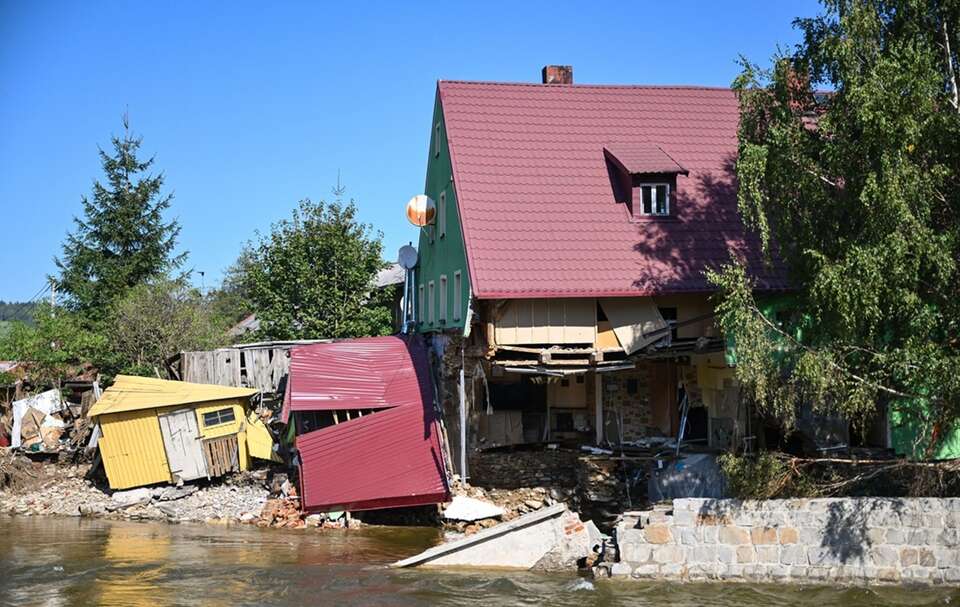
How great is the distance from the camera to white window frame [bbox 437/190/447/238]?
86.4 ft

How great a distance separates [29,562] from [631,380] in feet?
44.9

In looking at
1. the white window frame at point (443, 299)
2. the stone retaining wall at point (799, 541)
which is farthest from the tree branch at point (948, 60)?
the white window frame at point (443, 299)

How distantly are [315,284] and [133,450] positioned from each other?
11510 millimetres

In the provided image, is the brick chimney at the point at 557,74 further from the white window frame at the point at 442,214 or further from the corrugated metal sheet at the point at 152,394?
the corrugated metal sheet at the point at 152,394

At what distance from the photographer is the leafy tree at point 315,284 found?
114 ft

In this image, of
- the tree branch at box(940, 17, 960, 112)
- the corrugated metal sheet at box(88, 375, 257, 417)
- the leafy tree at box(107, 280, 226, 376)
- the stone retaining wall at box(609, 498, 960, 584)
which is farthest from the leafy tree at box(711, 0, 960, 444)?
the leafy tree at box(107, 280, 226, 376)

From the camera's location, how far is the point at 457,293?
24438 mm

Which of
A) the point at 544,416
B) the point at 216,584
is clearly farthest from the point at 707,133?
the point at 216,584

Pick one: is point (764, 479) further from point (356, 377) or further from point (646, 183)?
point (356, 377)

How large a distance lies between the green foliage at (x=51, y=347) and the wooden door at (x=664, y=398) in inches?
742

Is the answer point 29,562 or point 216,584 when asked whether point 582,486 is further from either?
point 29,562

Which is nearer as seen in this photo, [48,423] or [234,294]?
[48,423]

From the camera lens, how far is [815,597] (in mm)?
15344

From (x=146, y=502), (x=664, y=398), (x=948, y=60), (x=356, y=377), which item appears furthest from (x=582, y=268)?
(x=146, y=502)
